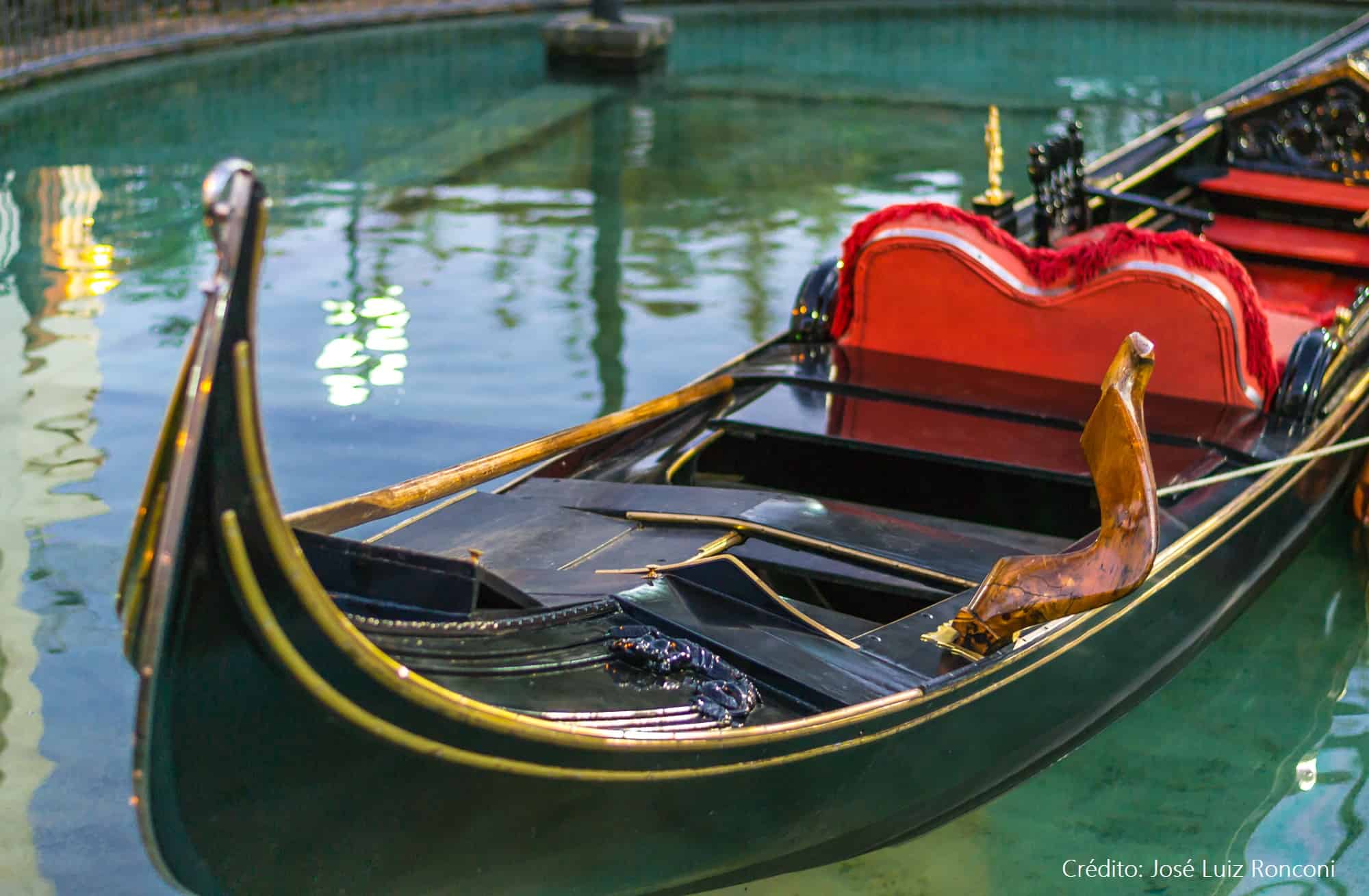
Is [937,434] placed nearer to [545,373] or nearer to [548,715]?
[548,715]

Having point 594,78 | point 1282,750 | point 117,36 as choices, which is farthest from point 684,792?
point 117,36

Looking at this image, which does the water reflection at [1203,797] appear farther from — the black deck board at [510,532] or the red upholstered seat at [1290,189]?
the red upholstered seat at [1290,189]

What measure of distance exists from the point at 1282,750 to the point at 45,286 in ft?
14.9

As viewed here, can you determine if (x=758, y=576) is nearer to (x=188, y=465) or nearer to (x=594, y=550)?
(x=594, y=550)

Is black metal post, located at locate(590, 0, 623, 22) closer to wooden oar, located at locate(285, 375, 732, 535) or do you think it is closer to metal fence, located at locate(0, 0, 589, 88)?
metal fence, located at locate(0, 0, 589, 88)

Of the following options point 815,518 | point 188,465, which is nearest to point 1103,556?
point 815,518

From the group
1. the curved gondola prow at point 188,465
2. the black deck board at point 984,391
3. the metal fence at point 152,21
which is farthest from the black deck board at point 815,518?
the metal fence at point 152,21

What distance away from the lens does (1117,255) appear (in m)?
3.22

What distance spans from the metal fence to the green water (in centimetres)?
20

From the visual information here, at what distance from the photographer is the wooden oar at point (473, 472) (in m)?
2.34

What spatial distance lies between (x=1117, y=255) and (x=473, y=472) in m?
1.45

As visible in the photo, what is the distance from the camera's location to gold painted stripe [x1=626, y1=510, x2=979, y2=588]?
101 inches

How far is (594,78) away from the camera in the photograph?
10.4m

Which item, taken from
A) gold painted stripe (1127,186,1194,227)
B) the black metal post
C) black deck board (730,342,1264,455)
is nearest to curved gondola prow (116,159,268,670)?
black deck board (730,342,1264,455)
